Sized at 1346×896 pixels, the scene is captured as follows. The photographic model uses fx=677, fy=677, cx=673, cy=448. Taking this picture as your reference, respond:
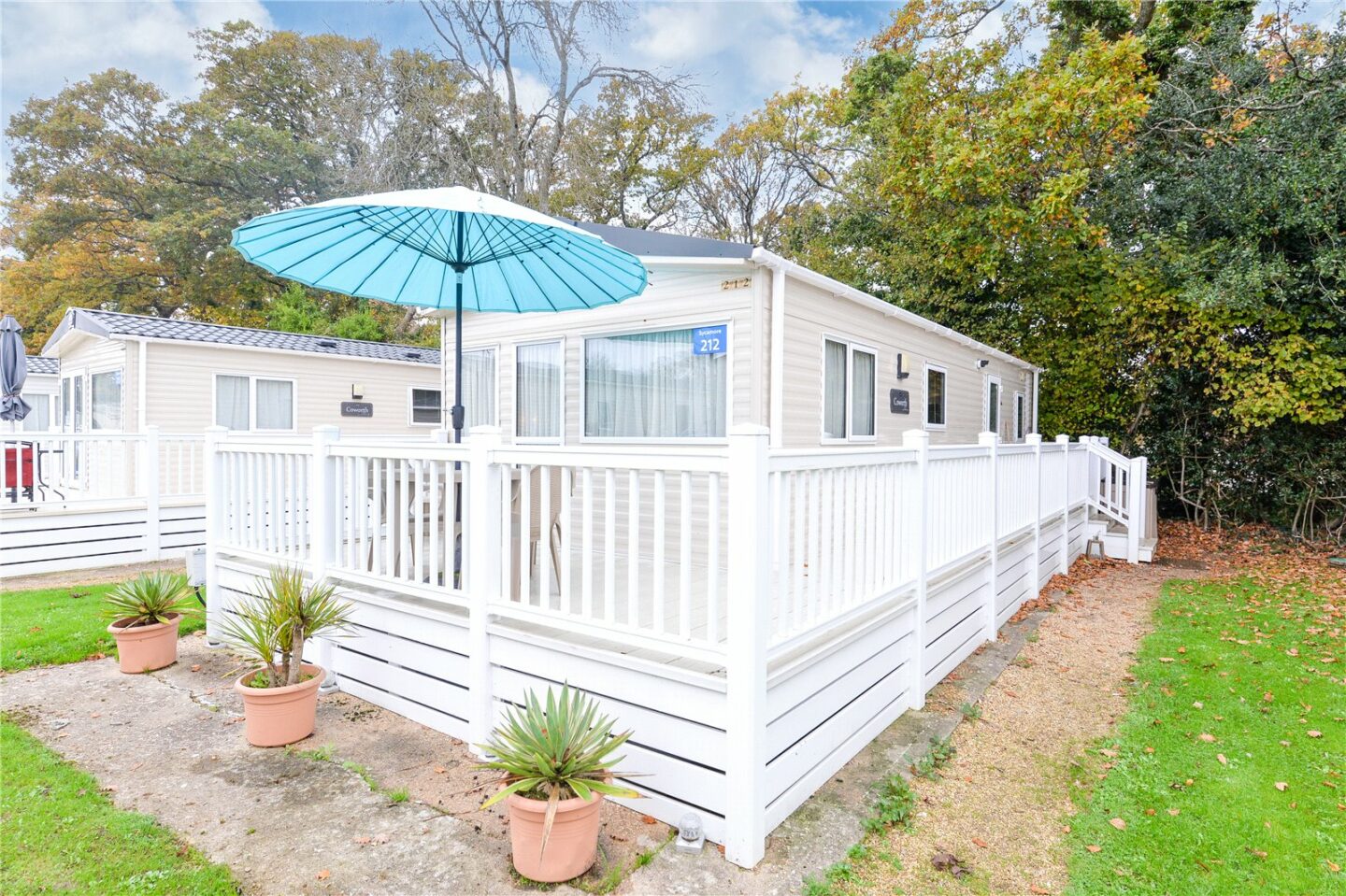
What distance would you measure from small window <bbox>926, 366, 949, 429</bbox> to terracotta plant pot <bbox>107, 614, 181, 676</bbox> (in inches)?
326

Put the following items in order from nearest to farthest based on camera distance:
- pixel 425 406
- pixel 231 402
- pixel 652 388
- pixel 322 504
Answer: pixel 322 504 → pixel 652 388 → pixel 231 402 → pixel 425 406

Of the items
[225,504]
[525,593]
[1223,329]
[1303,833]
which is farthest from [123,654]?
[1223,329]

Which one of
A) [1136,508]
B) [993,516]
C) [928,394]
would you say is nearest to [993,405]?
[928,394]

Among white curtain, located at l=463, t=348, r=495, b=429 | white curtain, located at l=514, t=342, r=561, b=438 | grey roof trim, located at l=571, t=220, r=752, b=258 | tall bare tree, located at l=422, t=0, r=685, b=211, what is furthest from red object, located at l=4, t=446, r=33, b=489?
tall bare tree, located at l=422, t=0, r=685, b=211

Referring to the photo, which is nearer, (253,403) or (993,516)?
(993,516)

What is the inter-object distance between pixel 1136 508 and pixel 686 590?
838cm

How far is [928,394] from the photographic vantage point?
905 cm

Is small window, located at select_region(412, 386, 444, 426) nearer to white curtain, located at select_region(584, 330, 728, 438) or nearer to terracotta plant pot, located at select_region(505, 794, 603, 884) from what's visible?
white curtain, located at select_region(584, 330, 728, 438)

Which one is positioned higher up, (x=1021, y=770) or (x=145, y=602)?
(x=145, y=602)

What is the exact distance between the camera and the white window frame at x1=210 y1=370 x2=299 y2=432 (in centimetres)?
1088

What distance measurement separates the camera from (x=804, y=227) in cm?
1714

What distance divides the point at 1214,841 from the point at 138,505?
381 inches

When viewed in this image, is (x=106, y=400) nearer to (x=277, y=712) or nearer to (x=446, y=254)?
(x=446, y=254)

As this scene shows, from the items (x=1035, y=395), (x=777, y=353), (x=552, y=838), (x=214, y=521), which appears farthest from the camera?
(x=1035, y=395)
